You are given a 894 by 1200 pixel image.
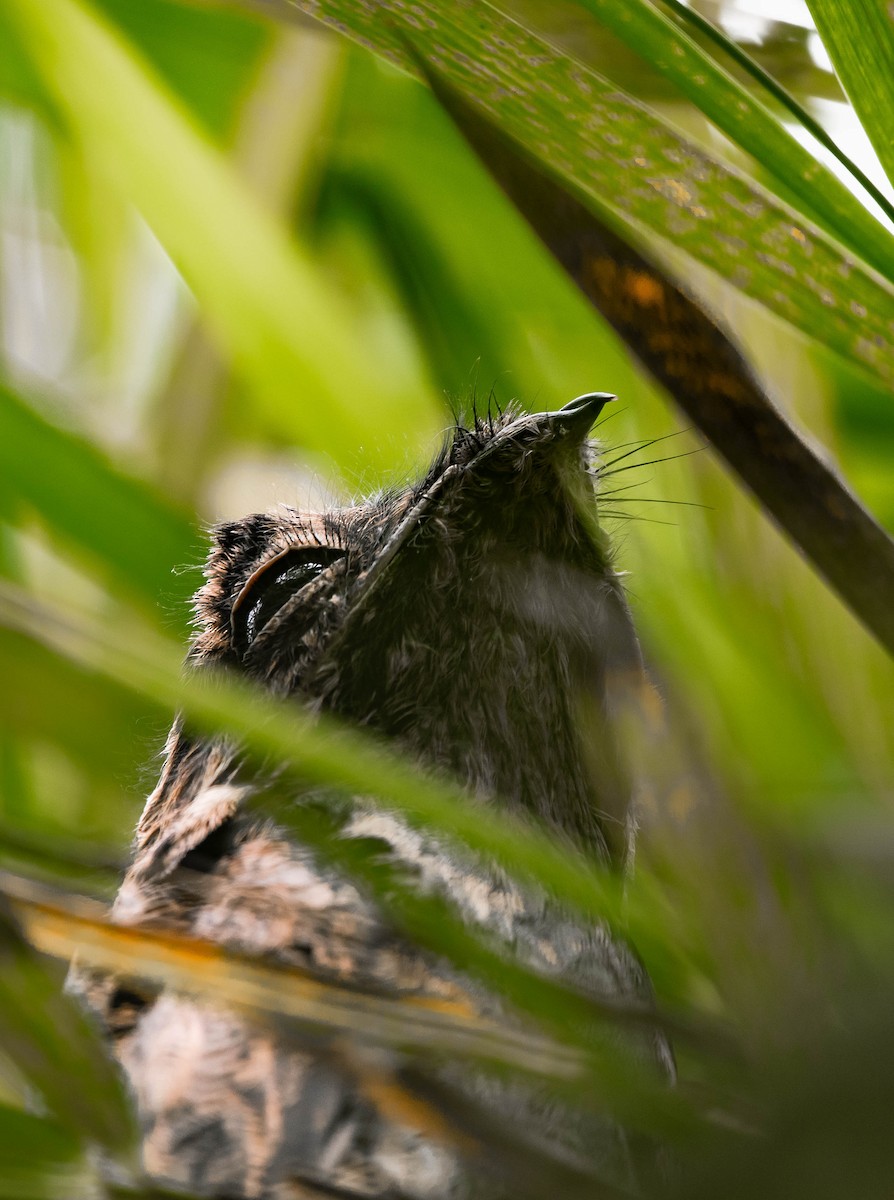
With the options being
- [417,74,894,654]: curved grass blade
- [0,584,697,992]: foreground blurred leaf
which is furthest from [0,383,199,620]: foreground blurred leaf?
[417,74,894,654]: curved grass blade

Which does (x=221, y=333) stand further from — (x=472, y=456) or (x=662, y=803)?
(x=662, y=803)

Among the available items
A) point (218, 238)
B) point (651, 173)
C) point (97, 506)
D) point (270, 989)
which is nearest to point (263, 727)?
point (270, 989)

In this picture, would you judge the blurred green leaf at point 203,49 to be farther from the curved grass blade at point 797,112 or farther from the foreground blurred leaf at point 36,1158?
the foreground blurred leaf at point 36,1158

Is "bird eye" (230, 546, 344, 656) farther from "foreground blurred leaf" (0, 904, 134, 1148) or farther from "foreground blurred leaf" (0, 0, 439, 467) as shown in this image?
"foreground blurred leaf" (0, 904, 134, 1148)

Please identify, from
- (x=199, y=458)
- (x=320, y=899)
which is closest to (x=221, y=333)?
(x=199, y=458)

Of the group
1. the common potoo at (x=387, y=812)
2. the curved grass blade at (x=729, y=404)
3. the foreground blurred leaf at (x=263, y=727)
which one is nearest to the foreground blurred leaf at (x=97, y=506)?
the common potoo at (x=387, y=812)
